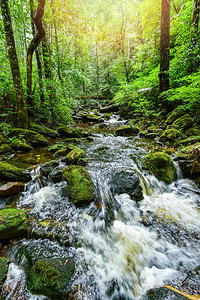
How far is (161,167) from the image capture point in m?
4.06

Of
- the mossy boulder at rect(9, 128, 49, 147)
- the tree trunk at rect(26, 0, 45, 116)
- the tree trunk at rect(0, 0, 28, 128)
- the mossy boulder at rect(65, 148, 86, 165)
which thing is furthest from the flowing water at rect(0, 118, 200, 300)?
the tree trunk at rect(26, 0, 45, 116)

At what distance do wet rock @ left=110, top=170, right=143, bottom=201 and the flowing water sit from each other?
12 cm

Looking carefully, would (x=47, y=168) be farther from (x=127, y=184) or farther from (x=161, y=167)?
(x=161, y=167)

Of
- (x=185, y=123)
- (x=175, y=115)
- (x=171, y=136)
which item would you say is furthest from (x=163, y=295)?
(x=175, y=115)

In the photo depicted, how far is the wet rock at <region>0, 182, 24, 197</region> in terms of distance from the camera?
315 cm

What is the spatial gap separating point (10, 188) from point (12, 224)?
1181mm

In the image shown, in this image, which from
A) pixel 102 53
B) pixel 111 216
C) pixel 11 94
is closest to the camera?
pixel 111 216

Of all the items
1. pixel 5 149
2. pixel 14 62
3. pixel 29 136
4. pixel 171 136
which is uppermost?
pixel 14 62

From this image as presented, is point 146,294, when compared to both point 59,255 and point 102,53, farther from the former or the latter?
point 102,53

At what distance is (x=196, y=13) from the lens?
5.82 m

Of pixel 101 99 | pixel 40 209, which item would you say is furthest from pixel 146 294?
pixel 101 99

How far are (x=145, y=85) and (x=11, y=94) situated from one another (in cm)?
825

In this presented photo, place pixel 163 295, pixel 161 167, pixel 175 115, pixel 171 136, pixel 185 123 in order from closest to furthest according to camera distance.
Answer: pixel 163 295
pixel 161 167
pixel 171 136
pixel 185 123
pixel 175 115

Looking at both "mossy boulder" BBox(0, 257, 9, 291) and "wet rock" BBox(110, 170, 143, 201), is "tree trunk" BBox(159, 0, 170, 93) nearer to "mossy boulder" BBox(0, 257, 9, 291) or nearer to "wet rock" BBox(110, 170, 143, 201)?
"wet rock" BBox(110, 170, 143, 201)
